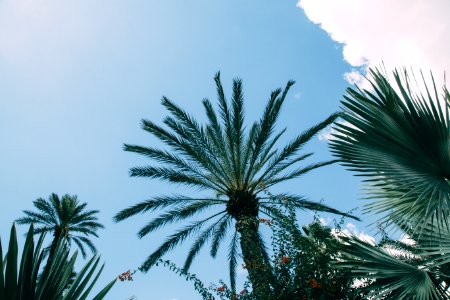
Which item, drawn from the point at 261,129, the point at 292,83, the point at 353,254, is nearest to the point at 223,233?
the point at 261,129

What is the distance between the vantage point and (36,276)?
261 cm

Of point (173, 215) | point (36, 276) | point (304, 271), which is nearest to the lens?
point (36, 276)

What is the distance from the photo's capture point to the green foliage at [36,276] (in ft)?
8.11

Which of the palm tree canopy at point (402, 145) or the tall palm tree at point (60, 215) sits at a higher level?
the tall palm tree at point (60, 215)

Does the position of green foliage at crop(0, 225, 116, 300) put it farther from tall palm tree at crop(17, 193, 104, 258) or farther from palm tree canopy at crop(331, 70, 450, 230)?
tall palm tree at crop(17, 193, 104, 258)

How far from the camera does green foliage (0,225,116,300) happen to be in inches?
97.3

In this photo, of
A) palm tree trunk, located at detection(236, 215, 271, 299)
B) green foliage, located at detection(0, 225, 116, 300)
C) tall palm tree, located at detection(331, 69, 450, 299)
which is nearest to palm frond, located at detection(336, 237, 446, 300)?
tall palm tree, located at detection(331, 69, 450, 299)

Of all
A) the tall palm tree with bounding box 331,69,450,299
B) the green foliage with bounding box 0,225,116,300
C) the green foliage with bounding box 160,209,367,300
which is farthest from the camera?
the green foliage with bounding box 160,209,367,300

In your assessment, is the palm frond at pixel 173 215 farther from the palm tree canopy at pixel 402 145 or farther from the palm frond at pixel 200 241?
the palm tree canopy at pixel 402 145

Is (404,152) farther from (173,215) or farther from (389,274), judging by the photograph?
(173,215)

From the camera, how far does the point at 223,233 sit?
41.1 feet

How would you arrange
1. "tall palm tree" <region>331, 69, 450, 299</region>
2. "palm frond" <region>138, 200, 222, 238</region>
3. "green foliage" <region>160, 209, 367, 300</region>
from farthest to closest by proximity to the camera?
"palm frond" <region>138, 200, 222, 238</region> → "green foliage" <region>160, 209, 367, 300</region> → "tall palm tree" <region>331, 69, 450, 299</region>

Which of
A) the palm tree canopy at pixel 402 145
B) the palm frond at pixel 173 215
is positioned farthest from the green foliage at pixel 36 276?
the palm frond at pixel 173 215

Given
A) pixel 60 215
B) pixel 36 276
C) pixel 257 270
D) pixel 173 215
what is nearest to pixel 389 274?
pixel 257 270
